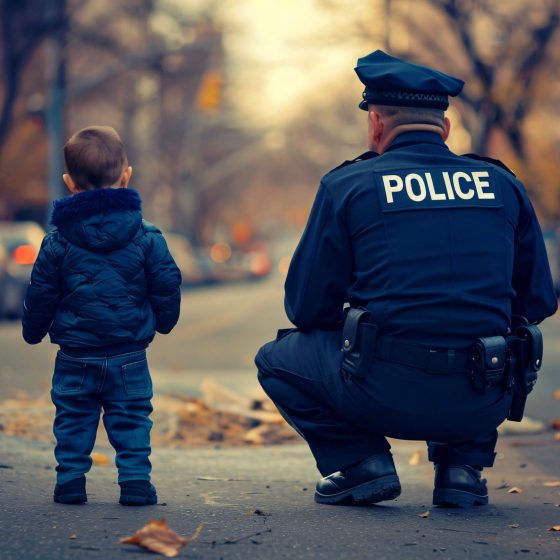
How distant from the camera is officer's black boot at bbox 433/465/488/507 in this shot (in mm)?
4895

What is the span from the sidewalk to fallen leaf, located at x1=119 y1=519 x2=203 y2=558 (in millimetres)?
31

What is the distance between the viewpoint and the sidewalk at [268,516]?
3996mm

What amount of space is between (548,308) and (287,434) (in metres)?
3.10

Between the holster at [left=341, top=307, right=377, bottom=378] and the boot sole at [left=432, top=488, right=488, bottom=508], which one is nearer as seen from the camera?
the holster at [left=341, top=307, right=377, bottom=378]

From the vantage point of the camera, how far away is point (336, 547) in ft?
13.2

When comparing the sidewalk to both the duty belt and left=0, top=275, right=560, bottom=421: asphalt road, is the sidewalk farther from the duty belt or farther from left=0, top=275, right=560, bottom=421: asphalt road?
left=0, top=275, right=560, bottom=421: asphalt road

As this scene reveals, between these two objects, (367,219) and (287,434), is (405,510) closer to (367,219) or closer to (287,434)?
(367,219)

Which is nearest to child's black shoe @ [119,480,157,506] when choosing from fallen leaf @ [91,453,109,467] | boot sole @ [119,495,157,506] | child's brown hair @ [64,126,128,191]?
boot sole @ [119,495,157,506]

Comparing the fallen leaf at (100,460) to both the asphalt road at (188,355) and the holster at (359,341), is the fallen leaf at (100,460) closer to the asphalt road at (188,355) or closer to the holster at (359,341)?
the holster at (359,341)

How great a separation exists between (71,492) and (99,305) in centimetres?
68

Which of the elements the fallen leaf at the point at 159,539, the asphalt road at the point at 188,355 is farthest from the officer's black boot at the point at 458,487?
the asphalt road at the point at 188,355

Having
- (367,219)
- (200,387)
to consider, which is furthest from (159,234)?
(200,387)

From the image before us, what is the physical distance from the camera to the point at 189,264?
1848 inches

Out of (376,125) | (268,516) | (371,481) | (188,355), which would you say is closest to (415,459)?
(371,481)
